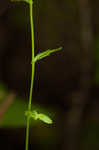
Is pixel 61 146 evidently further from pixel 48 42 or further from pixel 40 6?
pixel 40 6

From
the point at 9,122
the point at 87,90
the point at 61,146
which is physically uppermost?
the point at 87,90

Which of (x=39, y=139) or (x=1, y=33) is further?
(x=1, y=33)

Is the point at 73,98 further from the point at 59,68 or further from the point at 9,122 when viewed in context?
the point at 9,122

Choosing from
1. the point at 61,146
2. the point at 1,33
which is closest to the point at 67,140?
the point at 61,146

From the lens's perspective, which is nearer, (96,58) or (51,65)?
(96,58)

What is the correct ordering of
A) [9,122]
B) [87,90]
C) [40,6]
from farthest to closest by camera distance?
[40,6] → [87,90] → [9,122]

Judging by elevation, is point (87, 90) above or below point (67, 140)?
above

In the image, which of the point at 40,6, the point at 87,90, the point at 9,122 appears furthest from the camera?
the point at 40,6

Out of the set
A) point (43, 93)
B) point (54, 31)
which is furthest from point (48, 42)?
point (43, 93)
